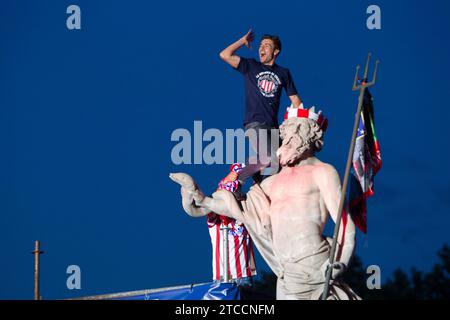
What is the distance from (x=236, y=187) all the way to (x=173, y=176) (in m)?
2.68

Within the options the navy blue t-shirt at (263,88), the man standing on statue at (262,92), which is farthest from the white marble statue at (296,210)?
the navy blue t-shirt at (263,88)

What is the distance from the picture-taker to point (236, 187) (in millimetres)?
14969

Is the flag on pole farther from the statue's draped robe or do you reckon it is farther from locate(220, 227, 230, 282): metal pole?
locate(220, 227, 230, 282): metal pole

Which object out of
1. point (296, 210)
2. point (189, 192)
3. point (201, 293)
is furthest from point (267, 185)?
point (201, 293)

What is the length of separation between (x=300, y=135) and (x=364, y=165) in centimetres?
75

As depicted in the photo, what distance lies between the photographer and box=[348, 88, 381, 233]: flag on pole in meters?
12.1

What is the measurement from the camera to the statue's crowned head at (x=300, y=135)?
12.3 meters

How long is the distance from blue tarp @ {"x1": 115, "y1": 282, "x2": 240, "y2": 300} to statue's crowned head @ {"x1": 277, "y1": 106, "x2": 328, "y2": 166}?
1523mm

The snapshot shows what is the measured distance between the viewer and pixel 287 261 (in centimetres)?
1201

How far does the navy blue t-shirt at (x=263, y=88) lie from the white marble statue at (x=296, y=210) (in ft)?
7.26

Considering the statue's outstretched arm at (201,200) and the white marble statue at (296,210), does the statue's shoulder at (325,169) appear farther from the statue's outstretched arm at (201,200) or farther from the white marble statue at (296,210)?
the statue's outstretched arm at (201,200)

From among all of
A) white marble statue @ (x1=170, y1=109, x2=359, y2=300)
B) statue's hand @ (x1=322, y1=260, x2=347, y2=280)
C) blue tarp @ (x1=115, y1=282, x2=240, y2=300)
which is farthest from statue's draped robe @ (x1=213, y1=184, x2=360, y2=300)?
blue tarp @ (x1=115, y1=282, x2=240, y2=300)
